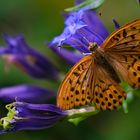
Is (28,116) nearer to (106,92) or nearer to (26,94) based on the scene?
(106,92)

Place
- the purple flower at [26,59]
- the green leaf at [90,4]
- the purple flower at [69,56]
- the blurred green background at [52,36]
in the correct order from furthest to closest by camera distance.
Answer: the blurred green background at [52,36] → the purple flower at [26,59] → the purple flower at [69,56] → the green leaf at [90,4]

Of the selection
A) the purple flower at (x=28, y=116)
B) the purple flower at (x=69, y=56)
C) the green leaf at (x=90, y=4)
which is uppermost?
the green leaf at (x=90, y=4)

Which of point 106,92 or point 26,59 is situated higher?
point 26,59

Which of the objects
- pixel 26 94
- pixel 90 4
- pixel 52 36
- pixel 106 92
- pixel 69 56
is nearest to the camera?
pixel 106 92

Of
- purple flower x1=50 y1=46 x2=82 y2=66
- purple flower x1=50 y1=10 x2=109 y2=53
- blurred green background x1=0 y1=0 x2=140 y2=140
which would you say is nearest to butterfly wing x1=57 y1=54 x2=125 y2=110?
purple flower x1=50 y1=10 x2=109 y2=53

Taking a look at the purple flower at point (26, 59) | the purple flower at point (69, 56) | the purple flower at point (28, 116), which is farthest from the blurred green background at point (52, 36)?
the purple flower at point (28, 116)

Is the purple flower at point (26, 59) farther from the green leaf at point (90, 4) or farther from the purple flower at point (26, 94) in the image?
the green leaf at point (90, 4)

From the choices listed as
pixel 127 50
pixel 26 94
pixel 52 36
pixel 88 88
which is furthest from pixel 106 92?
pixel 52 36
